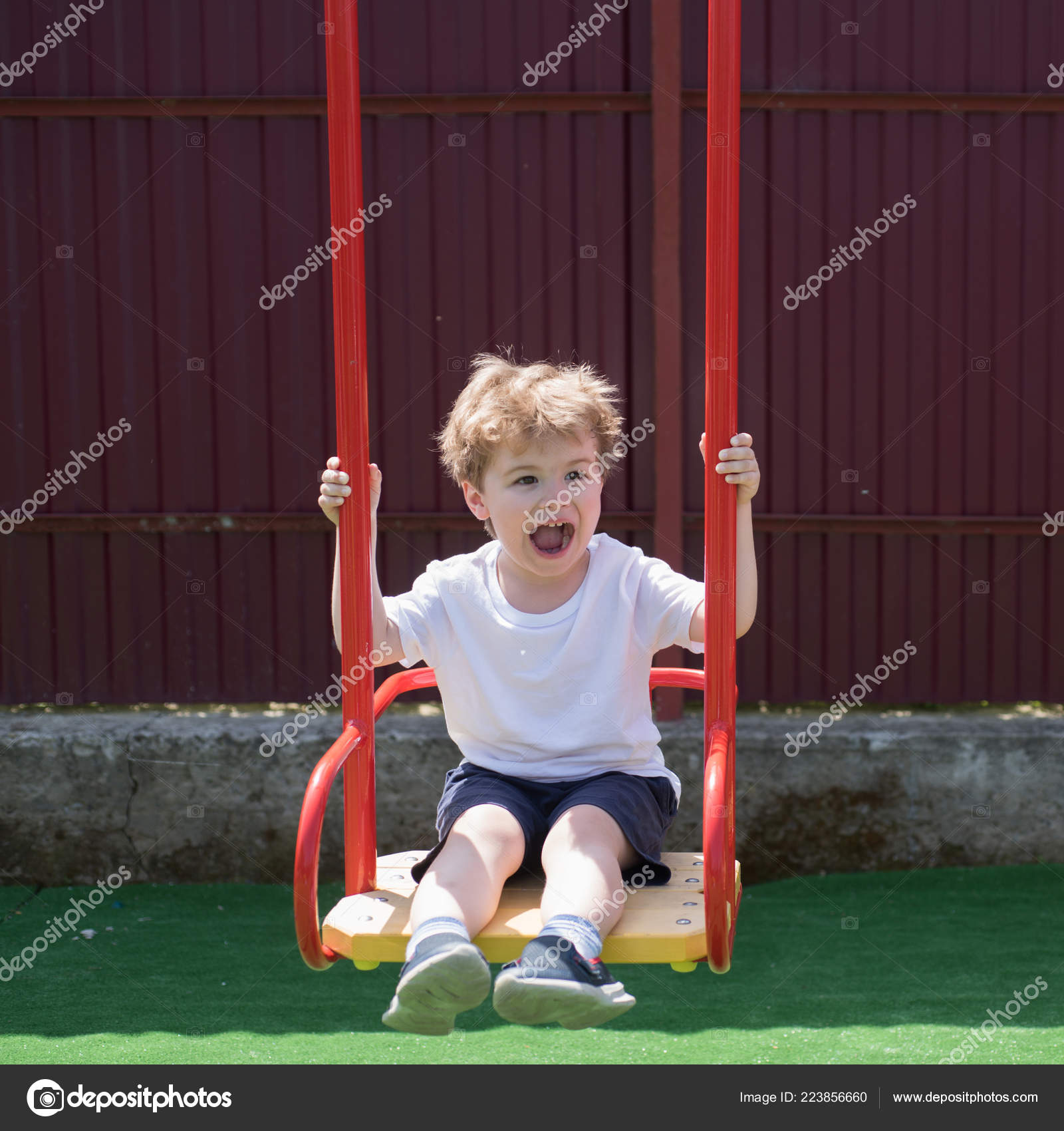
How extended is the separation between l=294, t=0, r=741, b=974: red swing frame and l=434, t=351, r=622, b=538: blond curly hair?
23cm

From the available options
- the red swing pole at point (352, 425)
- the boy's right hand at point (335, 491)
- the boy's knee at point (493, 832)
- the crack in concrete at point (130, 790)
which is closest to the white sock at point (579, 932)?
the boy's knee at point (493, 832)

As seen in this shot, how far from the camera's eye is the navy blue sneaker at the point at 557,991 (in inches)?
77.4

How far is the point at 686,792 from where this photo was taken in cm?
486

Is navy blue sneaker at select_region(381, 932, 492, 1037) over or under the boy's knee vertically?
under

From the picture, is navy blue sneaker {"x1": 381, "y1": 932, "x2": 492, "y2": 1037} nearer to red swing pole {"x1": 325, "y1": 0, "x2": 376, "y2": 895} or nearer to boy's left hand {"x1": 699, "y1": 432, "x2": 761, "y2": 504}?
red swing pole {"x1": 325, "y1": 0, "x2": 376, "y2": 895}

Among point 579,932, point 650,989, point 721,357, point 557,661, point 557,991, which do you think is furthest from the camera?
point 650,989

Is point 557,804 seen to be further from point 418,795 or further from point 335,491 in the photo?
point 418,795

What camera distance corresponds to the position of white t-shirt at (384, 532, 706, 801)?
2592 mm

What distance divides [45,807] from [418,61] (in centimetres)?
324

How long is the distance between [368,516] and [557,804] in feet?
2.23

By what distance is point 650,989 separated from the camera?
12.8 feet

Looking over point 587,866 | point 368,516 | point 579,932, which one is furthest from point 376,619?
point 579,932

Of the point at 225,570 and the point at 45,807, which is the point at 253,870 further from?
the point at 225,570
